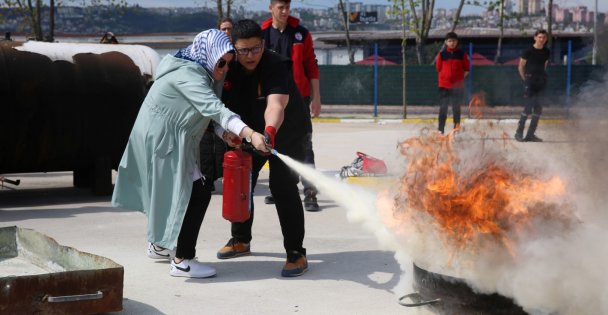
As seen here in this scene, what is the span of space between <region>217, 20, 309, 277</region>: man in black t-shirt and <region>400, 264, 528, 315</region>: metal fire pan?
169 cm

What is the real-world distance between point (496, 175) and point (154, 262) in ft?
9.77

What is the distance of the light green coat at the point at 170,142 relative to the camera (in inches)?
233

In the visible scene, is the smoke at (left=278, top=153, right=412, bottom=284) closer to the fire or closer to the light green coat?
the fire

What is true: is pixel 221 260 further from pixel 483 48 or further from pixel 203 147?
pixel 483 48

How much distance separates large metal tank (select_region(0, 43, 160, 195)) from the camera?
29.8 ft

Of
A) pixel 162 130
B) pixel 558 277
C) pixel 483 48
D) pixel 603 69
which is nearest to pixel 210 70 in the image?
pixel 162 130

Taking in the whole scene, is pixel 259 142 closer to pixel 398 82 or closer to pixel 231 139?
pixel 231 139

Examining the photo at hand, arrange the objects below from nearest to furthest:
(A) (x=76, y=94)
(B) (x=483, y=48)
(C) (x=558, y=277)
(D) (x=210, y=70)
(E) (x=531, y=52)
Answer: (C) (x=558, y=277) → (D) (x=210, y=70) → (A) (x=76, y=94) → (E) (x=531, y=52) → (B) (x=483, y=48)

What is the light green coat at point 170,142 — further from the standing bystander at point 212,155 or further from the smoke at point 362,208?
the smoke at point 362,208

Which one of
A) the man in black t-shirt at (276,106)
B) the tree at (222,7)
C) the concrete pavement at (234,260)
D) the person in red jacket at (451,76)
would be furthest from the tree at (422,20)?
the man in black t-shirt at (276,106)

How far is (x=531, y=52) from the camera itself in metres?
15.5

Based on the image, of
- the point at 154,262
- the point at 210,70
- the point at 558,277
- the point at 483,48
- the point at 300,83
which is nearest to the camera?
the point at 558,277

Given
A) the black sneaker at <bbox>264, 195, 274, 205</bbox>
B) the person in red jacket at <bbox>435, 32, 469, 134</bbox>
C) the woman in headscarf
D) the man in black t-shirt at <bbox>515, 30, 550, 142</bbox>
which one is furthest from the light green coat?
the man in black t-shirt at <bbox>515, 30, 550, 142</bbox>

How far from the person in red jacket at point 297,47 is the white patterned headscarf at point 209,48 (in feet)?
8.55
